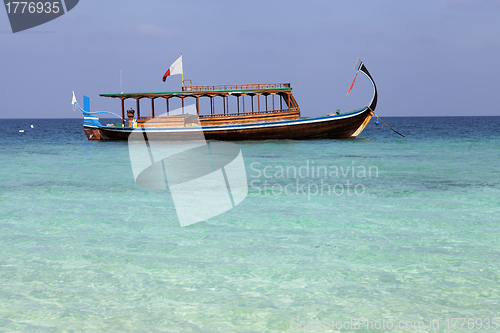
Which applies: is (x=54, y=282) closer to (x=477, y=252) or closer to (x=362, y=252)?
(x=362, y=252)

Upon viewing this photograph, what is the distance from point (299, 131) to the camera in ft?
105

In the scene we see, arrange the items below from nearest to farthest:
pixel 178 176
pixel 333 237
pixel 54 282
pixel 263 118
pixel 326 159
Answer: pixel 54 282
pixel 333 237
pixel 178 176
pixel 326 159
pixel 263 118

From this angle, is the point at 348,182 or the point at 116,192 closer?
the point at 116,192

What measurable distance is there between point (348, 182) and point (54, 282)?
9.86 m

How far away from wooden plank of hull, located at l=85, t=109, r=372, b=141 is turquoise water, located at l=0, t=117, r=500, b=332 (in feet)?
63.6

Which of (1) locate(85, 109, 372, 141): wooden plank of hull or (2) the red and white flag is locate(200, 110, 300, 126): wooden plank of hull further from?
(2) the red and white flag

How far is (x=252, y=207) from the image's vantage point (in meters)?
9.96

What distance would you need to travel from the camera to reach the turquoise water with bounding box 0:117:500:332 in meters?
4.46

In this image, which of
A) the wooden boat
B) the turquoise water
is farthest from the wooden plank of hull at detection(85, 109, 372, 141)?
the turquoise water

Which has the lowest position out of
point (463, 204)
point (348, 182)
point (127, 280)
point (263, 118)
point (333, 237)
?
point (263, 118)

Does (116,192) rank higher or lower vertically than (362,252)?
lower

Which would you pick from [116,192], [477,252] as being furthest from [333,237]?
[116,192]

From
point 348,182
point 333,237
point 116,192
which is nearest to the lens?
point 333,237

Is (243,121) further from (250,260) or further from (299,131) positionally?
(250,260)
